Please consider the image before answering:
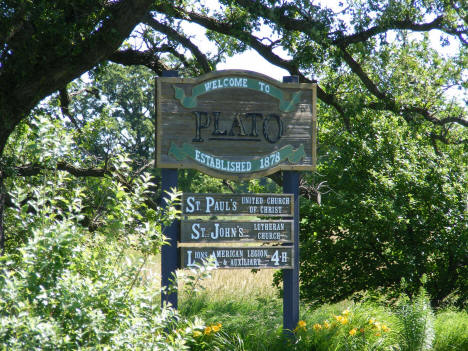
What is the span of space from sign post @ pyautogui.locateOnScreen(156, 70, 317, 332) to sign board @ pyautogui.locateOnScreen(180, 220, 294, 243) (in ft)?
0.04

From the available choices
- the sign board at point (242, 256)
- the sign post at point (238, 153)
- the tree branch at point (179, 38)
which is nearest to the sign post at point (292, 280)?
the sign post at point (238, 153)

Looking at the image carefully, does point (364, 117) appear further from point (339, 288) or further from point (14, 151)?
point (14, 151)

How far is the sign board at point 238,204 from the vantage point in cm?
715

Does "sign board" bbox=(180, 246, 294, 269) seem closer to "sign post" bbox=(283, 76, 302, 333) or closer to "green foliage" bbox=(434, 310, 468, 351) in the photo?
"sign post" bbox=(283, 76, 302, 333)

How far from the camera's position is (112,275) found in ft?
14.0

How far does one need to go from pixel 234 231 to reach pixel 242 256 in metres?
0.31

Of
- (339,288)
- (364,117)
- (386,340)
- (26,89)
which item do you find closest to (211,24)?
(364,117)

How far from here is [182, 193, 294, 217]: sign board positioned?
282 inches

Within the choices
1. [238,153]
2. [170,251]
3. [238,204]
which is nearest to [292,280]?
[238,204]

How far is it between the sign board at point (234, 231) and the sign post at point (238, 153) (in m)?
0.01

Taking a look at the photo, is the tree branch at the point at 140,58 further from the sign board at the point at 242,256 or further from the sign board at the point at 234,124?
A: the sign board at the point at 242,256

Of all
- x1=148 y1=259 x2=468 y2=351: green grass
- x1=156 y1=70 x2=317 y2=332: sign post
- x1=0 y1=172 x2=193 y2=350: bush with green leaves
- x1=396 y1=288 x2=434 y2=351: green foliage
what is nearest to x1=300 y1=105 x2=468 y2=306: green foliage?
x1=148 y1=259 x2=468 y2=351: green grass

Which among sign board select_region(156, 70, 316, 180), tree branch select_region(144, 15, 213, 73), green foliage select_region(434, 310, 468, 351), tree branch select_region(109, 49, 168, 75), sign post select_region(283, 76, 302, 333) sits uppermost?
tree branch select_region(144, 15, 213, 73)

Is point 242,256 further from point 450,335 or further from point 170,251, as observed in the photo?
point 450,335
